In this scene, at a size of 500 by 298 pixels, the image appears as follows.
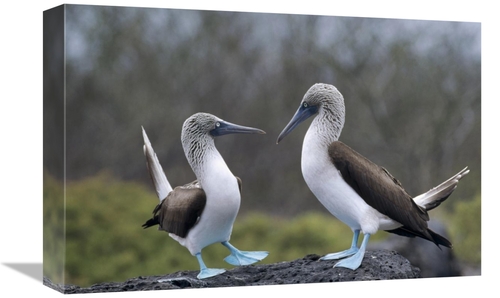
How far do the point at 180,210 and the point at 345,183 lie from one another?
1.51m

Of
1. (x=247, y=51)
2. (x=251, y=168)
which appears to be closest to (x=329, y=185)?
(x=251, y=168)

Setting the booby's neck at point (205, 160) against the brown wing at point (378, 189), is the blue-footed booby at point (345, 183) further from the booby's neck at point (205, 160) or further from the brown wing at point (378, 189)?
the booby's neck at point (205, 160)

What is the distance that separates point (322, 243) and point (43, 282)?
8.75 feet

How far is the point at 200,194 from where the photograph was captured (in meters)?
8.26

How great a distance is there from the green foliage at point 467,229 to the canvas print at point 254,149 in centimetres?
1

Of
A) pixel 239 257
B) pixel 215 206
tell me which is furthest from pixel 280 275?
pixel 215 206

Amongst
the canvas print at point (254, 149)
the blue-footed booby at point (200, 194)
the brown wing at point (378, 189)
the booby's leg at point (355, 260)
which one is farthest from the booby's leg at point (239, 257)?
the brown wing at point (378, 189)

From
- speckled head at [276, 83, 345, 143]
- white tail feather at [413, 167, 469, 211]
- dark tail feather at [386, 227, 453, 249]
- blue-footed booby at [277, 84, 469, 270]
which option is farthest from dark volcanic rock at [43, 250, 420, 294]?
speckled head at [276, 83, 345, 143]

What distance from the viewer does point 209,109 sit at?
28.5 ft

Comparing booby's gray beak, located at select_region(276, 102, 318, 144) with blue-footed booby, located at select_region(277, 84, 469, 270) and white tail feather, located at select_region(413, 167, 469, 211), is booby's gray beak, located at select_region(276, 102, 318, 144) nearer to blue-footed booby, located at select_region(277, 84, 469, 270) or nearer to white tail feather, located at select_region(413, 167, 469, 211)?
blue-footed booby, located at select_region(277, 84, 469, 270)

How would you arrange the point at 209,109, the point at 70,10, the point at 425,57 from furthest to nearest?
the point at 425,57 → the point at 209,109 → the point at 70,10

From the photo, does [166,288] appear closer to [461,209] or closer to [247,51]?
[247,51]

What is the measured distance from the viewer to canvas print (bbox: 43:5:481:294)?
8.24 m

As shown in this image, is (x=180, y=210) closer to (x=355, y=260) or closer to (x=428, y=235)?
(x=355, y=260)
